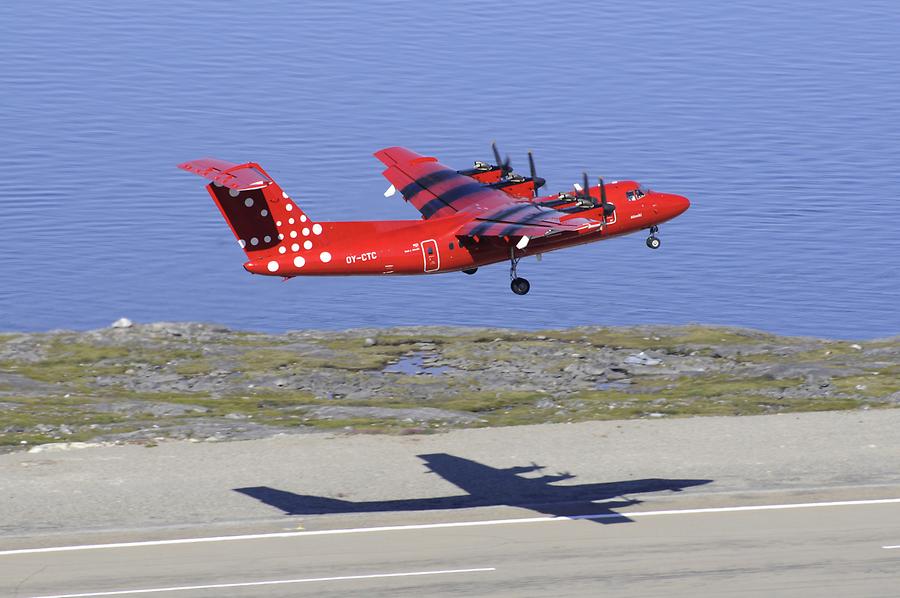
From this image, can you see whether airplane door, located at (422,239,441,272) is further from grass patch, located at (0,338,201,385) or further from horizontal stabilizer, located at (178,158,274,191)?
grass patch, located at (0,338,201,385)

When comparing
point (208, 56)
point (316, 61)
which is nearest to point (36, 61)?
point (208, 56)

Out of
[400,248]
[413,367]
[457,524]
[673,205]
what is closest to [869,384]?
[673,205]

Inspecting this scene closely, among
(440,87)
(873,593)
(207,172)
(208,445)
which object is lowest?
(873,593)

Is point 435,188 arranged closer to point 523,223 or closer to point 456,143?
point 523,223

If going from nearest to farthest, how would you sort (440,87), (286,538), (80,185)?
1. (286,538)
2. (80,185)
3. (440,87)

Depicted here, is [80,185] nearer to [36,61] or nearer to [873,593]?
[36,61]

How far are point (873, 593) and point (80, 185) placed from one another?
228ft

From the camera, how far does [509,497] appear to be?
33.3m

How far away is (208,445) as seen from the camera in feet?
123

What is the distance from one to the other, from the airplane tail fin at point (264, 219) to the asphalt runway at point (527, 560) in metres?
15.2

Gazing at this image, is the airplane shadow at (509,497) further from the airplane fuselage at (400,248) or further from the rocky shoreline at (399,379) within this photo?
the airplane fuselage at (400,248)

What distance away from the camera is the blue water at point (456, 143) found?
254ft

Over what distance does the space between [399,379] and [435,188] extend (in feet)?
23.6

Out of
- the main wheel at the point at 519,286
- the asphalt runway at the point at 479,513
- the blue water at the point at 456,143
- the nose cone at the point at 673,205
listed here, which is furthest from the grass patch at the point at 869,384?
the blue water at the point at 456,143
